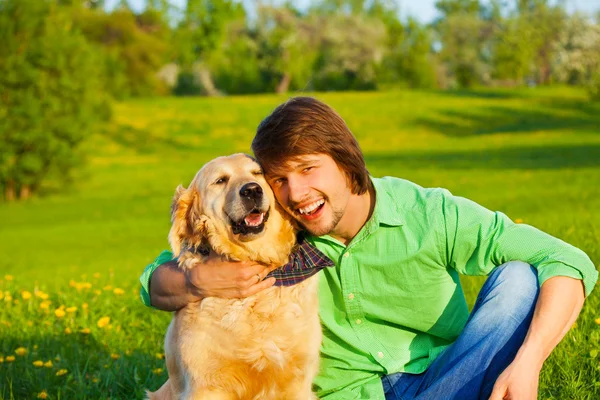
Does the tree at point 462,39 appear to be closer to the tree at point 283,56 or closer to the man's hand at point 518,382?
the tree at point 283,56

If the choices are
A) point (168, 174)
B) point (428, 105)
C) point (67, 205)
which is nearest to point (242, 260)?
point (67, 205)

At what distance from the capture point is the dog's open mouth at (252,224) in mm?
3414

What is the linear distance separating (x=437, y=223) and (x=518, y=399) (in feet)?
2.70

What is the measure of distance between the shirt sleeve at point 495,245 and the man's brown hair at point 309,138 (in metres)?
0.42

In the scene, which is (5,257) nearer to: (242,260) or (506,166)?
(242,260)

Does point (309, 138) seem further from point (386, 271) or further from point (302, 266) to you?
point (386, 271)

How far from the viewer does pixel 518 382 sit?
272 centimetres

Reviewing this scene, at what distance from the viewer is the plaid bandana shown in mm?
3305

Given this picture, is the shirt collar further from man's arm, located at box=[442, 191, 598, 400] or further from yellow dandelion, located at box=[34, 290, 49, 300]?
yellow dandelion, located at box=[34, 290, 49, 300]

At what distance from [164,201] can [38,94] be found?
16.0 feet

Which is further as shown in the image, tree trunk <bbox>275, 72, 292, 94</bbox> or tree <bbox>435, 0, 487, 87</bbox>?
tree <bbox>435, 0, 487, 87</bbox>

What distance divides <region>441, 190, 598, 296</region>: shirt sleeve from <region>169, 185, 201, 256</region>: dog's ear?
3.75ft

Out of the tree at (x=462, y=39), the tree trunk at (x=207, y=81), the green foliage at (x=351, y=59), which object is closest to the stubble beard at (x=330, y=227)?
the tree trunk at (x=207, y=81)

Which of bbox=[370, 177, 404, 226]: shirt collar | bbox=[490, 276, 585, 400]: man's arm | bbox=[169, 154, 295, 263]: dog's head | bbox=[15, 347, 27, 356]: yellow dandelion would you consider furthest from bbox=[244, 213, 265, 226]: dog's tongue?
bbox=[15, 347, 27, 356]: yellow dandelion
